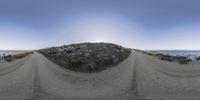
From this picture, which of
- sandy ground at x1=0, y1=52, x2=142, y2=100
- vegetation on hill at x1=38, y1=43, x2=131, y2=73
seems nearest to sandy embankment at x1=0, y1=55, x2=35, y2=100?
sandy ground at x1=0, y1=52, x2=142, y2=100

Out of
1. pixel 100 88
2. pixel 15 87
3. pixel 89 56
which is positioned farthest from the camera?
pixel 89 56

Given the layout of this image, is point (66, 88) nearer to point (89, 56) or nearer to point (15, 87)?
point (15, 87)

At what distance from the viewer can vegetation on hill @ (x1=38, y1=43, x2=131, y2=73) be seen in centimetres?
1680

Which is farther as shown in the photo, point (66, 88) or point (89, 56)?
point (89, 56)

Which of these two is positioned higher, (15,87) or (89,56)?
(89,56)

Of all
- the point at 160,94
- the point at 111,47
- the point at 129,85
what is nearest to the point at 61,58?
the point at 111,47

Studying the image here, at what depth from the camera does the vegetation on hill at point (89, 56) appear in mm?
16802

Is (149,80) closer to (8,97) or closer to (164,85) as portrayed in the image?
(164,85)

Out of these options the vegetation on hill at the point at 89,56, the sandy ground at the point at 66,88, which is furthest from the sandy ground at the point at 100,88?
the vegetation on hill at the point at 89,56

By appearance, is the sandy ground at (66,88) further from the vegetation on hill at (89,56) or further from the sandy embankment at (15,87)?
the vegetation on hill at (89,56)

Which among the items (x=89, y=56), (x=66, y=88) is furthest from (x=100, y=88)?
(x=89, y=56)

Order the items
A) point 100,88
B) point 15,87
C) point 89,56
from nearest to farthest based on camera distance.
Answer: point 15,87, point 100,88, point 89,56

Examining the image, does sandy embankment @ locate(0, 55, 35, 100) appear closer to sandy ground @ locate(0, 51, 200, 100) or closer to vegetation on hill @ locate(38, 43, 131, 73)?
sandy ground @ locate(0, 51, 200, 100)

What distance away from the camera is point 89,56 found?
19562 millimetres
